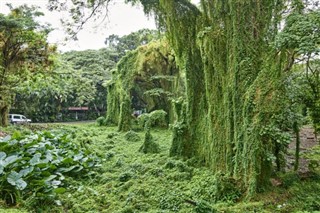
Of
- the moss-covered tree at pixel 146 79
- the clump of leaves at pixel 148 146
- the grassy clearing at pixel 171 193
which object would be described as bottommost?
the grassy clearing at pixel 171 193

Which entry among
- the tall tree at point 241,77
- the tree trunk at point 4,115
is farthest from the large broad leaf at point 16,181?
the tree trunk at point 4,115

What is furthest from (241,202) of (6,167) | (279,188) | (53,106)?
(53,106)

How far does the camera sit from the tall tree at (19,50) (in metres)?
11.2

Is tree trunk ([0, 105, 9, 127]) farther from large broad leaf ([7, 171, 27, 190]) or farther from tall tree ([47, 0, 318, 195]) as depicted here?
large broad leaf ([7, 171, 27, 190])

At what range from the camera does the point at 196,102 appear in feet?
23.3

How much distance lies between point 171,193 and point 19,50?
10333mm

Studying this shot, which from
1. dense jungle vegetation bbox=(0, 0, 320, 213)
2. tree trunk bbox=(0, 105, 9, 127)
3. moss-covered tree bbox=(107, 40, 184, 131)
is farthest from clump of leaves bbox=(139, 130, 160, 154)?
A: tree trunk bbox=(0, 105, 9, 127)

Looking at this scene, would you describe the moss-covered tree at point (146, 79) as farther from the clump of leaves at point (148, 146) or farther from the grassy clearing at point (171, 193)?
the grassy clearing at point (171, 193)

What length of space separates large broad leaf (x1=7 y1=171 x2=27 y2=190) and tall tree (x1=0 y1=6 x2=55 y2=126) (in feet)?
25.2

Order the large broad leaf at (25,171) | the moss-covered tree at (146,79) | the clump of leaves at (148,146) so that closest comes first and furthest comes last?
the large broad leaf at (25,171) < the clump of leaves at (148,146) < the moss-covered tree at (146,79)

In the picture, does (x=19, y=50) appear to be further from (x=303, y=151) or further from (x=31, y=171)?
(x=303, y=151)

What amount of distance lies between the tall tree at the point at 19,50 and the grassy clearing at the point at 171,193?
7.13m

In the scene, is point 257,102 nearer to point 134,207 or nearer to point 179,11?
point 134,207

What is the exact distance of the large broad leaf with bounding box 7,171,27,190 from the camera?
14.5 feet
